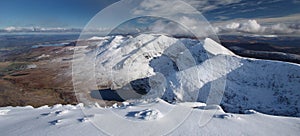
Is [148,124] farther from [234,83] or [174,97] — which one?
[234,83]

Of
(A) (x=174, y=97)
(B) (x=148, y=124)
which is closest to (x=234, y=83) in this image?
(A) (x=174, y=97)

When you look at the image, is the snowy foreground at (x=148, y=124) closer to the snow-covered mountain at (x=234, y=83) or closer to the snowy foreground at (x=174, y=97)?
the snowy foreground at (x=174, y=97)

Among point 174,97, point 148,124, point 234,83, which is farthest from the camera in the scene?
point 234,83

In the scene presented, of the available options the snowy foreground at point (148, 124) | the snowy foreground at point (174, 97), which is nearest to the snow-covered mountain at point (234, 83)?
the snowy foreground at point (174, 97)

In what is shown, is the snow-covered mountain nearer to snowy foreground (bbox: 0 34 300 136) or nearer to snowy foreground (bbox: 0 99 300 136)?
snowy foreground (bbox: 0 34 300 136)

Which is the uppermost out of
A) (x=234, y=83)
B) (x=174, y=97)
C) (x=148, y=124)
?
(x=148, y=124)

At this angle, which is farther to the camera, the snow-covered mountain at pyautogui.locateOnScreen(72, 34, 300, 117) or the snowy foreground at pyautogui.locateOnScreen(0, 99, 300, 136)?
the snow-covered mountain at pyautogui.locateOnScreen(72, 34, 300, 117)

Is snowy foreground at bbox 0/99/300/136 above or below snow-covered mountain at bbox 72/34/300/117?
above

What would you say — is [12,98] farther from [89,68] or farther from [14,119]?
[14,119]

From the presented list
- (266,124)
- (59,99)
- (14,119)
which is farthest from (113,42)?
(266,124)

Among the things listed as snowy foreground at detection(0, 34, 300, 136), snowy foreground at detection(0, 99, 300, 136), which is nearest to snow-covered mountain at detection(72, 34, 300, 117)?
snowy foreground at detection(0, 34, 300, 136)

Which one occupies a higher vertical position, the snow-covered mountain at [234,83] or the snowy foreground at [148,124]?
the snowy foreground at [148,124]
